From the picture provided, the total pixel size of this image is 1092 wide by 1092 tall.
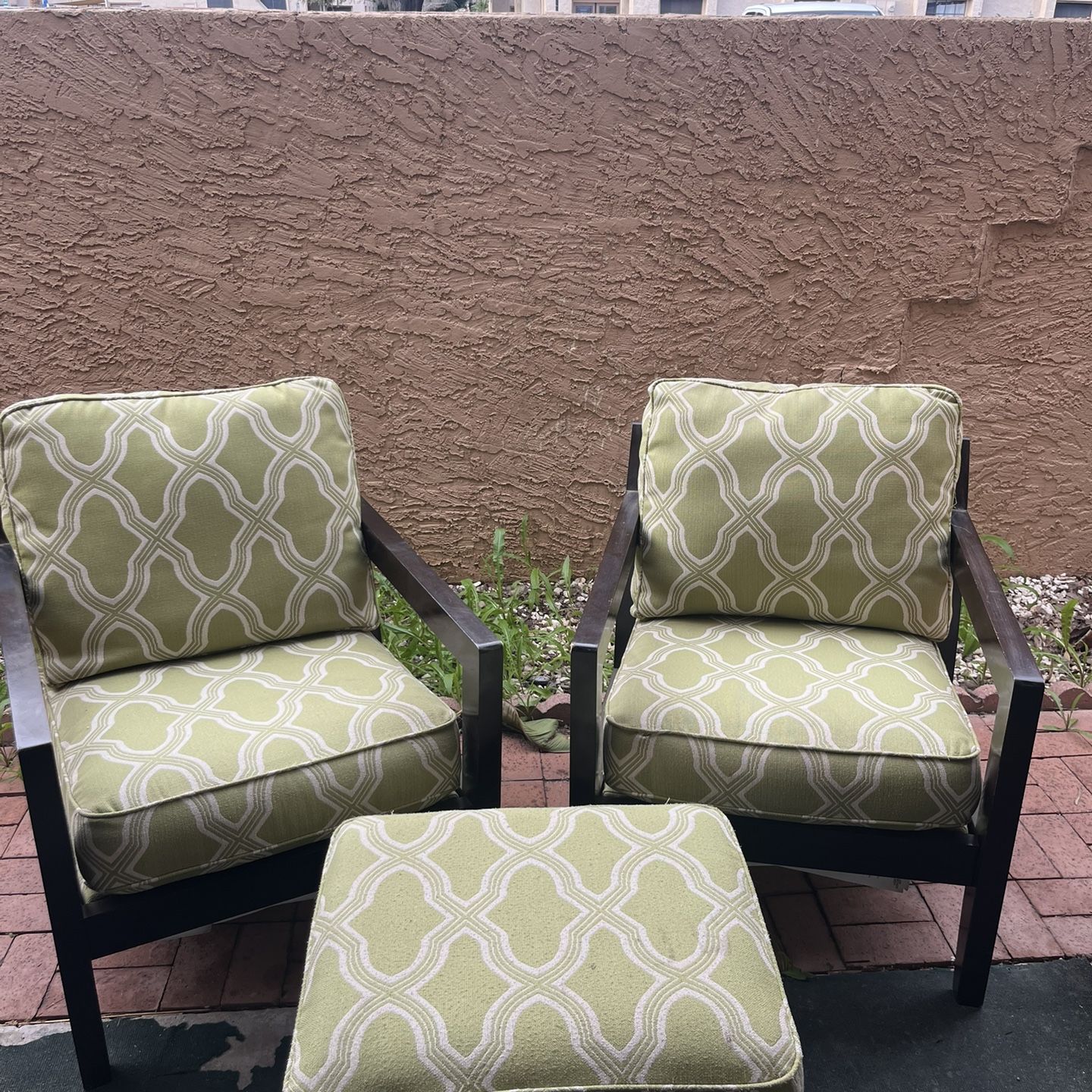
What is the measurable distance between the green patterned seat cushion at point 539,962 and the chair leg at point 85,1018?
0.47m

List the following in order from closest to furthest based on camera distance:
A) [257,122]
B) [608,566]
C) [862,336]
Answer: [608,566] → [257,122] → [862,336]

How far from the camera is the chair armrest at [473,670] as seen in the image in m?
1.70

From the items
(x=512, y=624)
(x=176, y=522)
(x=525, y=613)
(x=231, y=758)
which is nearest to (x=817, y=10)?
(x=525, y=613)

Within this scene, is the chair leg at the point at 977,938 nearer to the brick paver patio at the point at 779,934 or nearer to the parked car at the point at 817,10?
the brick paver patio at the point at 779,934

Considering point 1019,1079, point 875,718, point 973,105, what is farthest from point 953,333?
point 1019,1079

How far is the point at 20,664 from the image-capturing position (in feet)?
5.17

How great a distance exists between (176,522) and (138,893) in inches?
27.6

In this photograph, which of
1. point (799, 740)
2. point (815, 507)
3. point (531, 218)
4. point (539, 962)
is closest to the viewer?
point (539, 962)

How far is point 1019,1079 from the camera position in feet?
5.33

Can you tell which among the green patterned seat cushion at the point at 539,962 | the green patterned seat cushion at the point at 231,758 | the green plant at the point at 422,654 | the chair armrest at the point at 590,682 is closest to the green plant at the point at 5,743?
the green patterned seat cushion at the point at 231,758

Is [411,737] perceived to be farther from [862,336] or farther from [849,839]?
[862,336]

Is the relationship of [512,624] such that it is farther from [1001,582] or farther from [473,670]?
[1001,582]

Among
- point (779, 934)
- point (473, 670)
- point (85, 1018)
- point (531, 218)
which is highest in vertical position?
point (531, 218)

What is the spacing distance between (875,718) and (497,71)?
2076 mm
